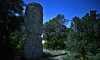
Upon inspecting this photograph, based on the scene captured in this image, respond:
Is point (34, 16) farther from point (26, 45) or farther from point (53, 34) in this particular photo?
point (53, 34)

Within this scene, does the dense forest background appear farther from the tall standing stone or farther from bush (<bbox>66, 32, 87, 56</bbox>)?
the tall standing stone

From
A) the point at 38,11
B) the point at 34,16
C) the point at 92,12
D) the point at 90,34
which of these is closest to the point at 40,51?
the point at 34,16

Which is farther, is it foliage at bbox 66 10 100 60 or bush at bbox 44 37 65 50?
bush at bbox 44 37 65 50

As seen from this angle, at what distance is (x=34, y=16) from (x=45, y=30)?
6.12m

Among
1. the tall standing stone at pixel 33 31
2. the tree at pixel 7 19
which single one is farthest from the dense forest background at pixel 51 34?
the tall standing stone at pixel 33 31

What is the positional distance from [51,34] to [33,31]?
19.0ft

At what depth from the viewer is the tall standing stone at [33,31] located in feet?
16.5

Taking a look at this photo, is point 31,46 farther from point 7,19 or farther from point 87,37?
point 87,37

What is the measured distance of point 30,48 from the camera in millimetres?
5027

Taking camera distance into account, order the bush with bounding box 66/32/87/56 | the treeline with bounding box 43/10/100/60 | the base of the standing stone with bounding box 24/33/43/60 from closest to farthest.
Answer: the base of the standing stone with bounding box 24/33/43/60
the treeline with bounding box 43/10/100/60
the bush with bounding box 66/32/87/56

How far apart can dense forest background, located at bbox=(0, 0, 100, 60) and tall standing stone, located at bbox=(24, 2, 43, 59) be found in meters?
1.29

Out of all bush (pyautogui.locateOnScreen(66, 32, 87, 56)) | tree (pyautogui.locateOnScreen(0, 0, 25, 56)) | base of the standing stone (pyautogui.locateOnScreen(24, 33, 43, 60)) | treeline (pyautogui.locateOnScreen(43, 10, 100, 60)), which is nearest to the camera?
base of the standing stone (pyautogui.locateOnScreen(24, 33, 43, 60))

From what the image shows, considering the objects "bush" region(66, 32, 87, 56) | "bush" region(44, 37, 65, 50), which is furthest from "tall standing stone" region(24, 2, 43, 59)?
"bush" region(44, 37, 65, 50)

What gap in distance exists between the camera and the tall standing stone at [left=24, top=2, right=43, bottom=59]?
16.5 feet
